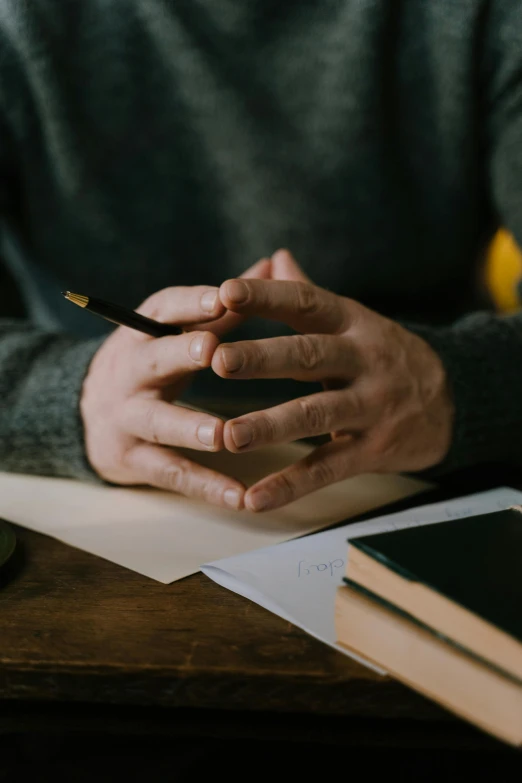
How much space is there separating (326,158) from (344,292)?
21 cm

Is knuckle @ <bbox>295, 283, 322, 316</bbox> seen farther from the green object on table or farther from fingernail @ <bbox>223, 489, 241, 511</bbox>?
the green object on table

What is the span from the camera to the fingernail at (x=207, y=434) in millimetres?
562

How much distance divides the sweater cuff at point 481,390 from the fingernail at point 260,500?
0.21 metres

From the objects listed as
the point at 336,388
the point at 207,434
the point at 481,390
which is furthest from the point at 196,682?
the point at 481,390

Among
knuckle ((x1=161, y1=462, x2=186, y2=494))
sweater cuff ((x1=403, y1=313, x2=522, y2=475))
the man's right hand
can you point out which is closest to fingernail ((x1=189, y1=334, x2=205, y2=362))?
the man's right hand

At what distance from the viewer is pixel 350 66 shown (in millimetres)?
1048

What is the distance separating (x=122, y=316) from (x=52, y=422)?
0.18 metres

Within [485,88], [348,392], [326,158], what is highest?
[485,88]

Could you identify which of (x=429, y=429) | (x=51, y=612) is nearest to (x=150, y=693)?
(x=51, y=612)

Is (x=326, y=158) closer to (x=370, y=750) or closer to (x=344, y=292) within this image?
(x=344, y=292)

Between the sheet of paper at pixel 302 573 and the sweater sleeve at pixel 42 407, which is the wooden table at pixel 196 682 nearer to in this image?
the sheet of paper at pixel 302 573

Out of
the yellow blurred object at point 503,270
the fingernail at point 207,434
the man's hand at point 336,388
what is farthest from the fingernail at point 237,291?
the yellow blurred object at point 503,270

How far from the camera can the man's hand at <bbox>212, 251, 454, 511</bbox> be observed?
0.57 meters

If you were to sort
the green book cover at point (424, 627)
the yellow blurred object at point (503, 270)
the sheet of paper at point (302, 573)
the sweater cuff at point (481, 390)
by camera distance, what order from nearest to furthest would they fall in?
the green book cover at point (424, 627) → the sheet of paper at point (302, 573) → the sweater cuff at point (481, 390) → the yellow blurred object at point (503, 270)
